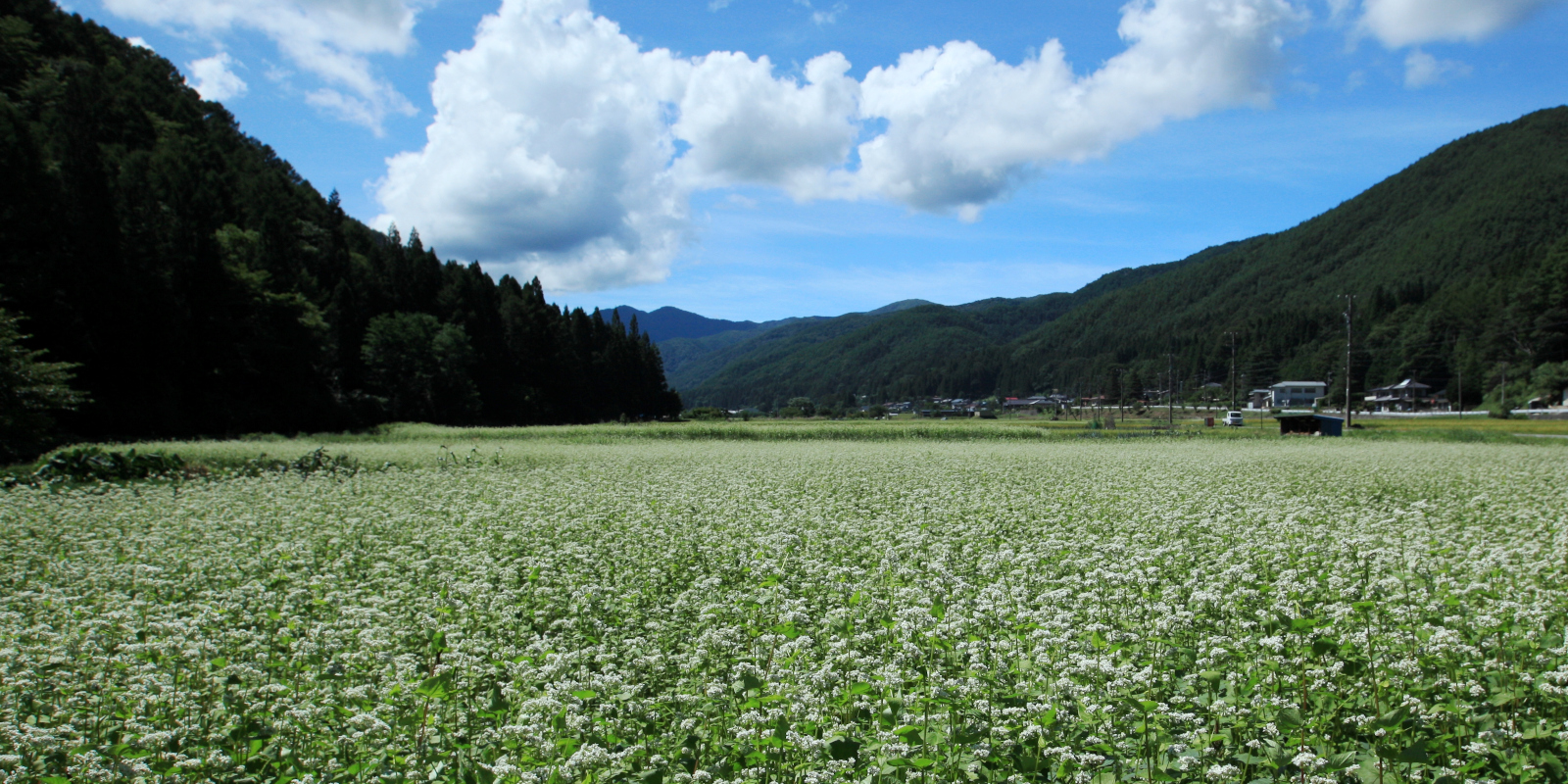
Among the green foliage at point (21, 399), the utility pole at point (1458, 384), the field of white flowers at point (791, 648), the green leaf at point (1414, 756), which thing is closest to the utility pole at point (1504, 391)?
the utility pole at point (1458, 384)

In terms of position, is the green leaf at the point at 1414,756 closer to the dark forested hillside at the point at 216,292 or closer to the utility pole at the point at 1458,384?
the dark forested hillside at the point at 216,292

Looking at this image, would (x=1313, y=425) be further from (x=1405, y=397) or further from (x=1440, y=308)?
(x=1440, y=308)

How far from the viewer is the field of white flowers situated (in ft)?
11.6

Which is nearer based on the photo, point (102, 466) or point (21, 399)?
point (102, 466)

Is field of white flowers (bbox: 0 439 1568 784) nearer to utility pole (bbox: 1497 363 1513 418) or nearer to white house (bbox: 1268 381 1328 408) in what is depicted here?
utility pole (bbox: 1497 363 1513 418)

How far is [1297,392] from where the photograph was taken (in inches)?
5743

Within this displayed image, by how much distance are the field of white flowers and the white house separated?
522 feet

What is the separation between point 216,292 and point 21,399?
34250 mm

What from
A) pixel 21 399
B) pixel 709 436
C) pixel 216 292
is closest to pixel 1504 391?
pixel 709 436

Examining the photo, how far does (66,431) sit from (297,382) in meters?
21.3

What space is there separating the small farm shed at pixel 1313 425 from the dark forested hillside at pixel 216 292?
61.1 meters

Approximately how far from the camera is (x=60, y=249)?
3903 centimetres

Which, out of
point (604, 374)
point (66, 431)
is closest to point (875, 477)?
point (66, 431)

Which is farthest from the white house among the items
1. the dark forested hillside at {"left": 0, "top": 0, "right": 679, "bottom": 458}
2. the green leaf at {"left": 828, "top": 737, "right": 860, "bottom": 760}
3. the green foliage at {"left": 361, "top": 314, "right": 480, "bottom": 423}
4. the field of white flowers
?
the green leaf at {"left": 828, "top": 737, "right": 860, "bottom": 760}
